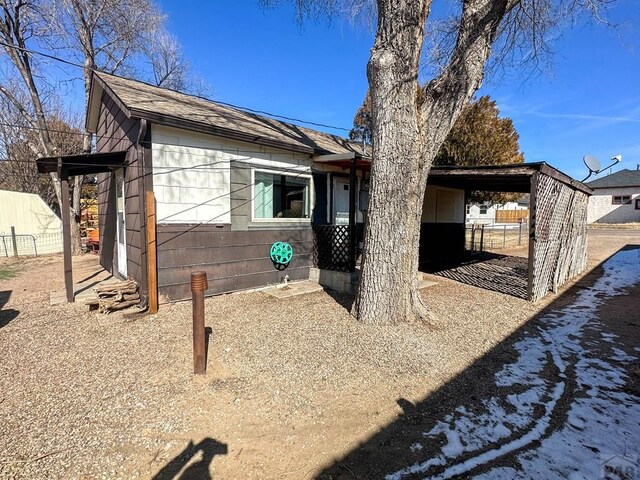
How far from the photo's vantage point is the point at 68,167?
528 cm

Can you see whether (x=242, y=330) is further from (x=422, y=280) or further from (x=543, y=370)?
(x=422, y=280)

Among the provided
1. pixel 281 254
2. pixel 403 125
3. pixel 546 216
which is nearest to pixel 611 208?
pixel 546 216

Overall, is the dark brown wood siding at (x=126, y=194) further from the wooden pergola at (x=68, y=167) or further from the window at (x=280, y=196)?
the window at (x=280, y=196)

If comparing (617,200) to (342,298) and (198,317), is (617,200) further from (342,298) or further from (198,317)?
(198,317)

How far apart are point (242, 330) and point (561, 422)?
352 cm

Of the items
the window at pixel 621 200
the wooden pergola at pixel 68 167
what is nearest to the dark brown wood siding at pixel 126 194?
the wooden pergola at pixel 68 167

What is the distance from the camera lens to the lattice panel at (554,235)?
6.30 metres

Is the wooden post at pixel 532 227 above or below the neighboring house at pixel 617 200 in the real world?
below

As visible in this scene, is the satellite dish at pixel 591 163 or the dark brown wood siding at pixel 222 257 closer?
the dark brown wood siding at pixel 222 257

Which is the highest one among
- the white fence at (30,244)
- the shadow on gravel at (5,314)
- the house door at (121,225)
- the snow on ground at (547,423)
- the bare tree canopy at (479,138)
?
the bare tree canopy at (479,138)

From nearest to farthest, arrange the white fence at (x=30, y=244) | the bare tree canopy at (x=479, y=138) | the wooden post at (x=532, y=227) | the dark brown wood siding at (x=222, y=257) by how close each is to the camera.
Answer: the dark brown wood siding at (x=222, y=257), the wooden post at (x=532, y=227), the white fence at (x=30, y=244), the bare tree canopy at (x=479, y=138)

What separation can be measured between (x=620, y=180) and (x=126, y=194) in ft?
140

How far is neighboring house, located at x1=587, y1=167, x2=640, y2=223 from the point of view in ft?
102

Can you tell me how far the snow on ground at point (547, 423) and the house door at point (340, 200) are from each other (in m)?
5.02
